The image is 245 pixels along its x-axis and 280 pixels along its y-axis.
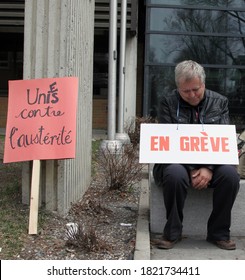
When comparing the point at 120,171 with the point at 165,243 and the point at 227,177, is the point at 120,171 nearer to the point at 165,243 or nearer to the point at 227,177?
the point at 165,243

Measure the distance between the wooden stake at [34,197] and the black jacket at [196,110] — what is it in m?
1.07

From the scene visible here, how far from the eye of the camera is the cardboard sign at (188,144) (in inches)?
151

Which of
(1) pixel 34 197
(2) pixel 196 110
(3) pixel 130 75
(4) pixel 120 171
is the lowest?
(1) pixel 34 197

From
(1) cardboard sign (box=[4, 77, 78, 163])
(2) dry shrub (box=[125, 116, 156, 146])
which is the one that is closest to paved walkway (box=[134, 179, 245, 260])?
(1) cardboard sign (box=[4, 77, 78, 163])

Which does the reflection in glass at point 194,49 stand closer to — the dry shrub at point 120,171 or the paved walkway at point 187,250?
the dry shrub at point 120,171

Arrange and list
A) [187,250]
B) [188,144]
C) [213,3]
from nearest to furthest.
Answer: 1. [187,250]
2. [188,144]
3. [213,3]

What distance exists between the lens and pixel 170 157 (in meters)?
3.86

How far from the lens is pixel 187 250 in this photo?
3.77 meters

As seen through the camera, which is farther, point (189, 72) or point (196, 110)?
point (196, 110)

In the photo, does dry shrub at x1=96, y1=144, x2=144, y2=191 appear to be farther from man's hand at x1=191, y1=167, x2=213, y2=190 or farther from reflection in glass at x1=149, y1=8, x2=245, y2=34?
reflection in glass at x1=149, y1=8, x2=245, y2=34

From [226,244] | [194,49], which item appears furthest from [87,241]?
[194,49]

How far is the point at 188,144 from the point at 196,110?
332 millimetres

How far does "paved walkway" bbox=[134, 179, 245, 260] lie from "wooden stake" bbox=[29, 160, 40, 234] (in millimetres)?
904

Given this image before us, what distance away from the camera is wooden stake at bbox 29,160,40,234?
12.9 ft
